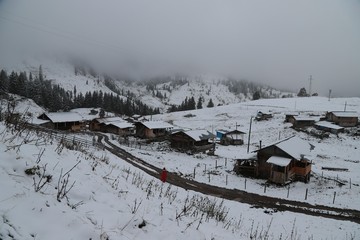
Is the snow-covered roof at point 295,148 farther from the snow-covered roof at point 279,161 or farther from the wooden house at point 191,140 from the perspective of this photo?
the wooden house at point 191,140

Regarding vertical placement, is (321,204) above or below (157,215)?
below

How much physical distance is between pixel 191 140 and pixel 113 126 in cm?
3322

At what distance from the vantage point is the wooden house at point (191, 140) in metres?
48.9

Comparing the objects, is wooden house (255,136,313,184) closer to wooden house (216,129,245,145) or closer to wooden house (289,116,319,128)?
wooden house (216,129,245,145)

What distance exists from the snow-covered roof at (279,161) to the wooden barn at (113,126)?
47762 mm

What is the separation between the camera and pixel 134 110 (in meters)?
143

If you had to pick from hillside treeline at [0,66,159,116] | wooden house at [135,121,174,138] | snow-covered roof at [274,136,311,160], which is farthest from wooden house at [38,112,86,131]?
snow-covered roof at [274,136,311,160]

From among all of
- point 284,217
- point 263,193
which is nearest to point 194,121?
point 263,193

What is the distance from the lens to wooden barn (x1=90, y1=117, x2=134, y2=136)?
70.6 m

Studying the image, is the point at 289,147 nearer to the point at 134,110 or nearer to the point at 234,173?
the point at 234,173

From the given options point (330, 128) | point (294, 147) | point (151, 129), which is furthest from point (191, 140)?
point (330, 128)

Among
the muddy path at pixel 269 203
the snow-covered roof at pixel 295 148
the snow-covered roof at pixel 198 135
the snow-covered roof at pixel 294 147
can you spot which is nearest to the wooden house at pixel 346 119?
the snow-covered roof at pixel 294 147

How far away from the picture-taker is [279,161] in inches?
1193

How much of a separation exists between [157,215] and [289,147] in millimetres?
31844
